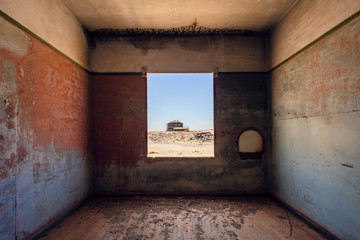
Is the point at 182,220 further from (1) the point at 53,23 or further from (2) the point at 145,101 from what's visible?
(1) the point at 53,23

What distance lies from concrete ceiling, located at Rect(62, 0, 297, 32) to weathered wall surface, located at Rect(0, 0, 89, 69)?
242 millimetres

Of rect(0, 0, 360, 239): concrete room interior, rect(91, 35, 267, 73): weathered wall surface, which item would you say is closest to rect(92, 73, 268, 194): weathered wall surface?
rect(0, 0, 360, 239): concrete room interior

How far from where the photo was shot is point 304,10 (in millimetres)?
2955

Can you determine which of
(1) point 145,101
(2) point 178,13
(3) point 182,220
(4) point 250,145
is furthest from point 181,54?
(3) point 182,220

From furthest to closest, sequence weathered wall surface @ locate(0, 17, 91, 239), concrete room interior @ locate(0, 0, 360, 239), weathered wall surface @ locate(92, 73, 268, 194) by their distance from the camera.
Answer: weathered wall surface @ locate(92, 73, 268, 194)
concrete room interior @ locate(0, 0, 360, 239)
weathered wall surface @ locate(0, 17, 91, 239)

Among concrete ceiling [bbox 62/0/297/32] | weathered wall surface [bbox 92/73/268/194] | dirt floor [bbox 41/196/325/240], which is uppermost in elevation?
concrete ceiling [bbox 62/0/297/32]

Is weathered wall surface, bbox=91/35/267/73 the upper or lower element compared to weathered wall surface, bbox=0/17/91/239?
upper

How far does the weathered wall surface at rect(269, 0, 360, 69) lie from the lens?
230cm

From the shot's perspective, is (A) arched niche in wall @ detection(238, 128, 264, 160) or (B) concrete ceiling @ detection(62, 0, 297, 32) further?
(A) arched niche in wall @ detection(238, 128, 264, 160)

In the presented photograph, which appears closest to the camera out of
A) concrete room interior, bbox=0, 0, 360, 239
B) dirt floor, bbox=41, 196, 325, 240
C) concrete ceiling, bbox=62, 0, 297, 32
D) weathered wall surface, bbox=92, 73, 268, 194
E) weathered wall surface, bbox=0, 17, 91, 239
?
weathered wall surface, bbox=0, 17, 91, 239

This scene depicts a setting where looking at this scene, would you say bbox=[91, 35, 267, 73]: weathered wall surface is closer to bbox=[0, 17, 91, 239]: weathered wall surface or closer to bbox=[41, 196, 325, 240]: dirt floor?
bbox=[0, 17, 91, 239]: weathered wall surface

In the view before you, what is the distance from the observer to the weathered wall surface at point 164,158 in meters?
4.07

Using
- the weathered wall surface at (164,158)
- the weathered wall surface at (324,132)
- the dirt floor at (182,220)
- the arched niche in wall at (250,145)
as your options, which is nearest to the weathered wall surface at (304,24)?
the weathered wall surface at (324,132)

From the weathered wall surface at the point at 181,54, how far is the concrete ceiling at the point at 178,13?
12.5 inches
